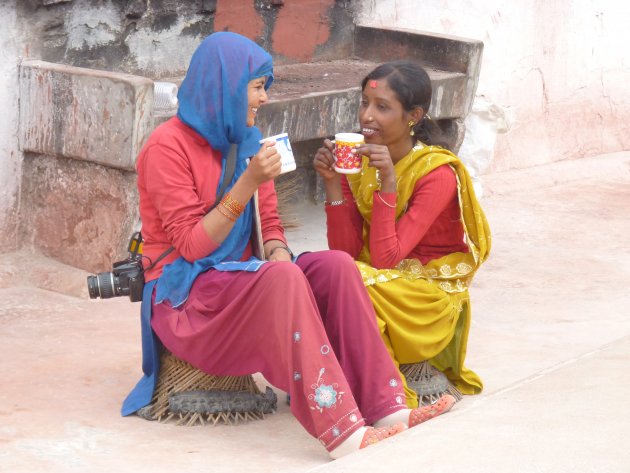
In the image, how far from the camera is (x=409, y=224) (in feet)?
12.6

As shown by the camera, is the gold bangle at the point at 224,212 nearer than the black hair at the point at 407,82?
Yes

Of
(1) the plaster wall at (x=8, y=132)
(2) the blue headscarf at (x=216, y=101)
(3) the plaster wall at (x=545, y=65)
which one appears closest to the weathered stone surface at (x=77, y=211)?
(1) the plaster wall at (x=8, y=132)

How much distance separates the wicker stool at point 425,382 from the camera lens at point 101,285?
0.97 m

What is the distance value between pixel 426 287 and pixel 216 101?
90cm

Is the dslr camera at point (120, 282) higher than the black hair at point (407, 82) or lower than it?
lower

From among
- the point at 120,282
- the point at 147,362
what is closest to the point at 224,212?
the point at 120,282

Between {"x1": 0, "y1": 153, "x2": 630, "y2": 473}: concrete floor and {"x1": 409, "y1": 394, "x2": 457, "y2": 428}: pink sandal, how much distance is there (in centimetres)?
5

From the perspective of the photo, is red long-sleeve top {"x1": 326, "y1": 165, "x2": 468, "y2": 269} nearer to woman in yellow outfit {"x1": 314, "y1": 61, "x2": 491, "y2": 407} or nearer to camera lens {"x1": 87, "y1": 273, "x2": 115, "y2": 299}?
woman in yellow outfit {"x1": 314, "y1": 61, "x2": 491, "y2": 407}

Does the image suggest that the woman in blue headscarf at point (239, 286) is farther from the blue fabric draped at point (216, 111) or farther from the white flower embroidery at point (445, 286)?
the white flower embroidery at point (445, 286)

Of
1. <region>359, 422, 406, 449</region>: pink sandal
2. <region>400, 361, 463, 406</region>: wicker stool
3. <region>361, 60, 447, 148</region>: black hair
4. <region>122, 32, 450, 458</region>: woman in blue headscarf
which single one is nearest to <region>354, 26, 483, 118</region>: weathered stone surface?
<region>361, 60, 447, 148</region>: black hair

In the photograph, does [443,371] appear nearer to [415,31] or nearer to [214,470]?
[214,470]

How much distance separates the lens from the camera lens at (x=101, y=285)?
362 centimetres

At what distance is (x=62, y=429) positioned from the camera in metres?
3.55

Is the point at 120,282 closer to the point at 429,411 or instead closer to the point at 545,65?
the point at 429,411
